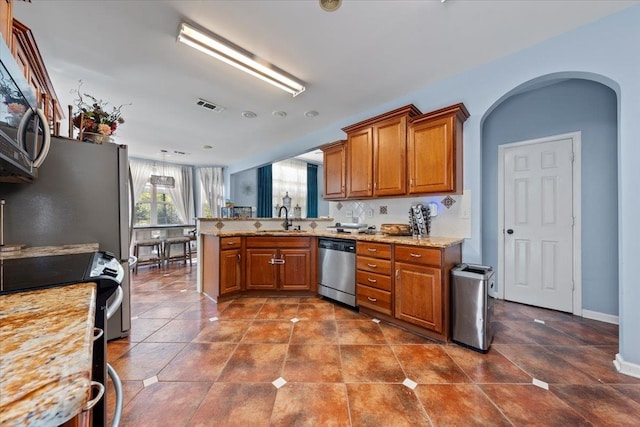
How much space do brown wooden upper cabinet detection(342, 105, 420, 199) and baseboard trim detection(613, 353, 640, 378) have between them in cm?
199

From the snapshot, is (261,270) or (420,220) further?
(261,270)

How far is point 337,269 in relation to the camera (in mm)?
2959

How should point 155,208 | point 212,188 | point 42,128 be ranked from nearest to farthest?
point 42,128
point 155,208
point 212,188

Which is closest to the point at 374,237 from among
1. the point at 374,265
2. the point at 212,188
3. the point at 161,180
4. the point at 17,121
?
the point at 374,265

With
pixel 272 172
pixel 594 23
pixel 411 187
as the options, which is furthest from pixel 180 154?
pixel 594 23

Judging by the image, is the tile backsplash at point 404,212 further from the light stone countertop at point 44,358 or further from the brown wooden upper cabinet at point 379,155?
the light stone countertop at point 44,358

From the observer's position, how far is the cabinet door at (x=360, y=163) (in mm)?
3006

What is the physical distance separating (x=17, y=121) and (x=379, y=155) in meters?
2.77

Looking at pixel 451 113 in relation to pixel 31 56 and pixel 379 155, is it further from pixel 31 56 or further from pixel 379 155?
pixel 31 56

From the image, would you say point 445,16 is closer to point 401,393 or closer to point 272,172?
point 401,393

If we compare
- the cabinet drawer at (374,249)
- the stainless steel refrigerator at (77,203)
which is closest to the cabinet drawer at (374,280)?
the cabinet drawer at (374,249)

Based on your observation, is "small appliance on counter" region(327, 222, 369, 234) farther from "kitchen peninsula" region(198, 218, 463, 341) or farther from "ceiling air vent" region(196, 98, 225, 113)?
"ceiling air vent" region(196, 98, 225, 113)

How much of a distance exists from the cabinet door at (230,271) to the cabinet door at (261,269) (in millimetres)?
116

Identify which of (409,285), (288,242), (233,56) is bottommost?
(409,285)
